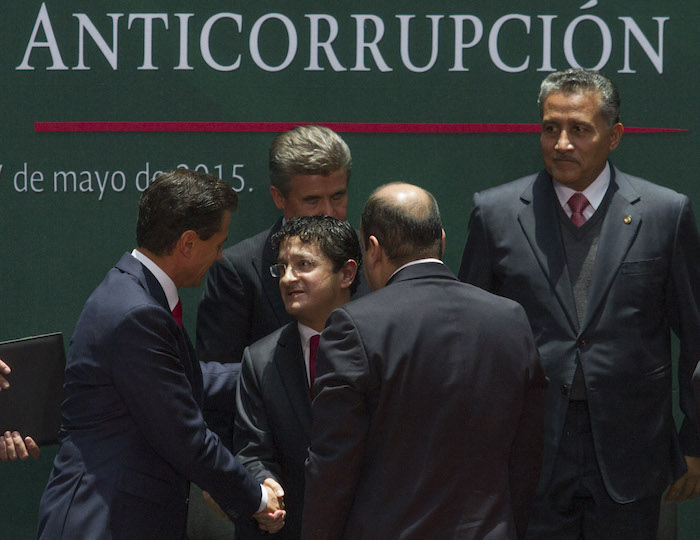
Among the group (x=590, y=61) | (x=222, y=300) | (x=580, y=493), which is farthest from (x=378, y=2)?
(x=580, y=493)

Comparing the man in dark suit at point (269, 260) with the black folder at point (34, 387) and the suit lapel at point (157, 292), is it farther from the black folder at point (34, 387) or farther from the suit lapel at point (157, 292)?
the suit lapel at point (157, 292)

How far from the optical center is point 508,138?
13.1ft

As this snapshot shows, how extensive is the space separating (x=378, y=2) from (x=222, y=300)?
116 cm

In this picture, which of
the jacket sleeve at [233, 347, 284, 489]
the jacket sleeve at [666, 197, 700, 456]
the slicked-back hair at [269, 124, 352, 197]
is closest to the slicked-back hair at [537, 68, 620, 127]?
the jacket sleeve at [666, 197, 700, 456]

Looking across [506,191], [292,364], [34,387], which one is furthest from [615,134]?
[34,387]

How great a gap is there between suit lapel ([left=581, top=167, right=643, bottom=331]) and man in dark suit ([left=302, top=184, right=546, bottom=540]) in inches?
33.8

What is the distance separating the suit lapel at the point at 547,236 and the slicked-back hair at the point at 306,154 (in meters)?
0.62

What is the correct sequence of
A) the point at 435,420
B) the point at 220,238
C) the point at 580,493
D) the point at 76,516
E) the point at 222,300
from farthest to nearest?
the point at 222,300
the point at 580,493
the point at 220,238
the point at 76,516
the point at 435,420

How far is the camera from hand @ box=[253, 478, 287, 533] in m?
3.13

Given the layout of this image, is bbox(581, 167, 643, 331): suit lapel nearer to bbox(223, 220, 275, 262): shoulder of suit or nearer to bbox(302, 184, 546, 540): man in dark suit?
bbox(302, 184, 546, 540): man in dark suit

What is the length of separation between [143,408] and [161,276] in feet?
1.25

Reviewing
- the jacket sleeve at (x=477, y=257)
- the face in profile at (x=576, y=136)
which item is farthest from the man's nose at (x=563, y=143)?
the jacket sleeve at (x=477, y=257)

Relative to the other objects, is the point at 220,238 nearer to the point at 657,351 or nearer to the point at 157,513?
the point at 157,513

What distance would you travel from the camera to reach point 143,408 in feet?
9.54
